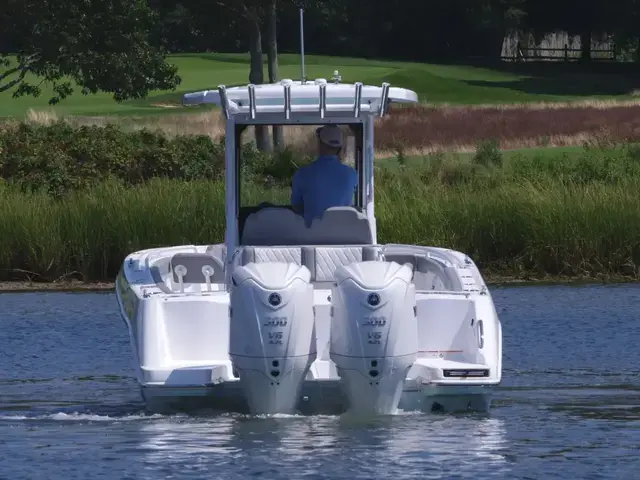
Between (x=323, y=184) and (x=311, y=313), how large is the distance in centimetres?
233

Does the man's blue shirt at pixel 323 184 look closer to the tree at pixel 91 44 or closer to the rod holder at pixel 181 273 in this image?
the rod holder at pixel 181 273

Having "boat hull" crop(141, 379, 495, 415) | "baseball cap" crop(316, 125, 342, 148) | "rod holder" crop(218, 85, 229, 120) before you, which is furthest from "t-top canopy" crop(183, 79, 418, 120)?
"boat hull" crop(141, 379, 495, 415)

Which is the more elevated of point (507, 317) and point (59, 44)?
point (59, 44)

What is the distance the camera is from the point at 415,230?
21781mm

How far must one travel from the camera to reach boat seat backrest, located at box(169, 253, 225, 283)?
13.0 m

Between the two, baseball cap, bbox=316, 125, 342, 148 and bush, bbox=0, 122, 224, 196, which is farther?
bush, bbox=0, 122, 224, 196

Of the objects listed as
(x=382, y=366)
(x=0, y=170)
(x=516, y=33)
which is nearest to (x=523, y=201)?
(x=0, y=170)

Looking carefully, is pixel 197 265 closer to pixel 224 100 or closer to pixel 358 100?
pixel 224 100

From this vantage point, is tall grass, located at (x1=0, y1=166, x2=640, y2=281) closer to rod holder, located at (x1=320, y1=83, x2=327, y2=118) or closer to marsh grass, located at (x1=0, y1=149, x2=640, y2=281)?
marsh grass, located at (x1=0, y1=149, x2=640, y2=281)

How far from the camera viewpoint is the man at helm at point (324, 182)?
1200 cm

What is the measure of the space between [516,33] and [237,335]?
237 ft

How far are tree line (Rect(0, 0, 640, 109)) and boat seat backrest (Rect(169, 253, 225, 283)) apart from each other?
1174cm

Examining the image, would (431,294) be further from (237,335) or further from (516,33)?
(516,33)

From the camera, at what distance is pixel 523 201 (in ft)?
73.2
